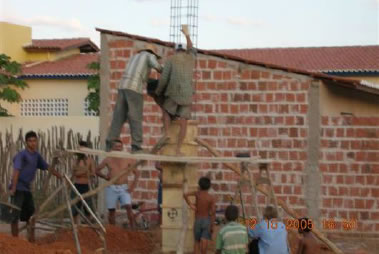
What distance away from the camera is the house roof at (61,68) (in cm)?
4134

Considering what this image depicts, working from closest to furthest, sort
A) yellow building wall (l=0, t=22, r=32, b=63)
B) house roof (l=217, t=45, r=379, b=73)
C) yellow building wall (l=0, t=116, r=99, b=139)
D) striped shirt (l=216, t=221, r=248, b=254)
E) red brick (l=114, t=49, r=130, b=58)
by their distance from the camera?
striped shirt (l=216, t=221, r=248, b=254) < red brick (l=114, t=49, r=130, b=58) < yellow building wall (l=0, t=116, r=99, b=139) < house roof (l=217, t=45, r=379, b=73) < yellow building wall (l=0, t=22, r=32, b=63)

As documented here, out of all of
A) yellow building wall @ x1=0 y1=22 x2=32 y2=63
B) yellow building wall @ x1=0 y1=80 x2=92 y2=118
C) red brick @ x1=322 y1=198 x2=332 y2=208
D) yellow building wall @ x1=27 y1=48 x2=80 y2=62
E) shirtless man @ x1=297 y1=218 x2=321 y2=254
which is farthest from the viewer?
yellow building wall @ x1=27 y1=48 x2=80 y2=62

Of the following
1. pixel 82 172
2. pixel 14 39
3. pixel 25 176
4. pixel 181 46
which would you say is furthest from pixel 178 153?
pixel 14 39

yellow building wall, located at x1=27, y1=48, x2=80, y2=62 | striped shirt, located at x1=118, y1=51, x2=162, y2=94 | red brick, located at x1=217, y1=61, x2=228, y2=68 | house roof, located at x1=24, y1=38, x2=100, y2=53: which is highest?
house roof, located at x1=24, y1=38, x2=100, y2=53

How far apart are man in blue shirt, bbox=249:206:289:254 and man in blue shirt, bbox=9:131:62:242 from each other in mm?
4060

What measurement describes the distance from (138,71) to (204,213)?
7.22ft

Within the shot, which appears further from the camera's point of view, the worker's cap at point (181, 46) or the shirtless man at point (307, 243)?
the worker's cap at point (181, 46)

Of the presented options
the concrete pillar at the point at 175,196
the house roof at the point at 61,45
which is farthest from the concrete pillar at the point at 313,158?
the house roof at the point at 61,45

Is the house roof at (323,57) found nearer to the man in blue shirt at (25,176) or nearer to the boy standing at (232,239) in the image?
the man in blue shirt at (25,176)

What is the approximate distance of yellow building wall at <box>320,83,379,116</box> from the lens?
15695mm

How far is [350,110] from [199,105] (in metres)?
2.48

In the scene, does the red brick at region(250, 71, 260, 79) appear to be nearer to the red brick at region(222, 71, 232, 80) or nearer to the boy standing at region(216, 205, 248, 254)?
the red brick at region(222, 71, 232, 80)

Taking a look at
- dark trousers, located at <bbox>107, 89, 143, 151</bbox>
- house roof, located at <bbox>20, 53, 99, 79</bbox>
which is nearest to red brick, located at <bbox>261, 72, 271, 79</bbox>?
dark trousers, located at <bbox>107, 89, 143, 151</bbox>

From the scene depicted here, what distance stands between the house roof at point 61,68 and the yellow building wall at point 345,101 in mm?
25317
